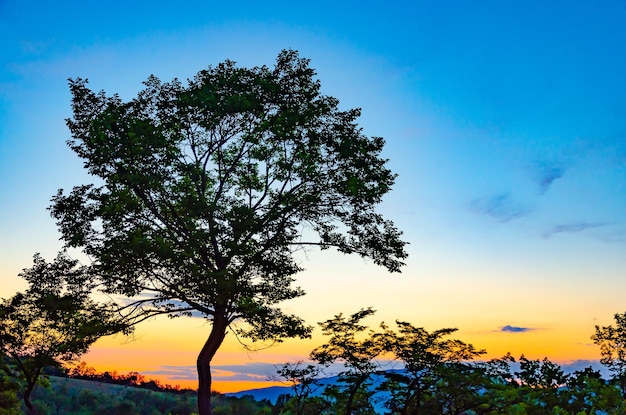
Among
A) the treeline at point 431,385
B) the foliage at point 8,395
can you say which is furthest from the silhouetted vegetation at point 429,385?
the foliage at point 8,395

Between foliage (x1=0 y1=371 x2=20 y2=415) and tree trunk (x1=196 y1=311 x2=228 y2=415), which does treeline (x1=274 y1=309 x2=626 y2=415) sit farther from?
foliage (x1=0 y1=371 x2=20 y2=415)

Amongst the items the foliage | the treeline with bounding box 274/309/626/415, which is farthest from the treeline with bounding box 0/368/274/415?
the treeline with bounding box 274/309/626/415

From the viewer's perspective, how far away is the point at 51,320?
23.7 m

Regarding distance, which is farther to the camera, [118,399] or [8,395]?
[118,399]

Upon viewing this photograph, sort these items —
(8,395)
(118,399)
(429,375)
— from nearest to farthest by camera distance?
(429,375), (8,395), (118,399)

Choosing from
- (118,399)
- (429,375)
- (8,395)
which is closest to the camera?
(429,375)

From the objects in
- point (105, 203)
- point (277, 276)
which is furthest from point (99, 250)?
point (277, 276)

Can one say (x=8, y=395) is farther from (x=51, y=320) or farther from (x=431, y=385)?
(x=431, y=385)

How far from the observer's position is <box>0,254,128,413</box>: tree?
739 inches

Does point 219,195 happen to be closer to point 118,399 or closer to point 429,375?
point 429,375

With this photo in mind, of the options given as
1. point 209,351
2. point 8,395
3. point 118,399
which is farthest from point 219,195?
point 118,399

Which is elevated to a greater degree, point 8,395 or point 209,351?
point 209,351

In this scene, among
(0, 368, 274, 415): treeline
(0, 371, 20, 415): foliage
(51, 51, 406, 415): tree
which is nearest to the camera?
(51, 51, 406, 415): tree

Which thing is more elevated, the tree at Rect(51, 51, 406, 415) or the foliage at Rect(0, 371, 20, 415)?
the tree at Rect(51, 51, 406, 415)
